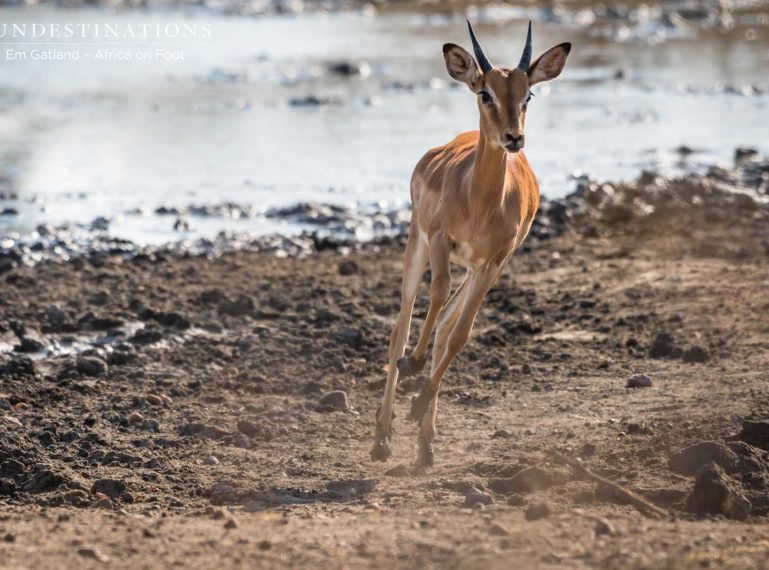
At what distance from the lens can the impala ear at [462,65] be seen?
8.52 metres

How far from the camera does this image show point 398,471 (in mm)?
8523

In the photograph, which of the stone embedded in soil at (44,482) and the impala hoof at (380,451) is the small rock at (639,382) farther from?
the stone embedded in soil at (44,482)

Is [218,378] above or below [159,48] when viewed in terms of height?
below

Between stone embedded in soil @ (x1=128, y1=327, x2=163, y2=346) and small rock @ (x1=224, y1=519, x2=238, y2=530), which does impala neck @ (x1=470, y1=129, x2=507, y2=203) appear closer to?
small rock @ (x1=224, y1=519, x2=238, y2=530)

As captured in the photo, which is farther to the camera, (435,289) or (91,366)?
(91,366)

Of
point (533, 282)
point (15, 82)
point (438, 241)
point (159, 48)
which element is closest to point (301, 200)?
point (533, 282)

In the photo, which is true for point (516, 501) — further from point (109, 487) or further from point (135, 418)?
point (135, 418)

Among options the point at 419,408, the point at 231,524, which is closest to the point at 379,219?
the point at 419,408

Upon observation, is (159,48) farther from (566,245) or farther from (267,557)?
(267,557)

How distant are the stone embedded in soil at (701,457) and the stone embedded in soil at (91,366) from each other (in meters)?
4.45

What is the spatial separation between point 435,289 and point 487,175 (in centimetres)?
76

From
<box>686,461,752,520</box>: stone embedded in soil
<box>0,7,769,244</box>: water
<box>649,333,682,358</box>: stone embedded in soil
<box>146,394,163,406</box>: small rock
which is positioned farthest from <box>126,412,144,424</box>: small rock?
<box>0,7,769,244</box>: water

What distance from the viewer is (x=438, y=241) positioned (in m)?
8.61

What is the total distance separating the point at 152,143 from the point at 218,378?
10.9 m
